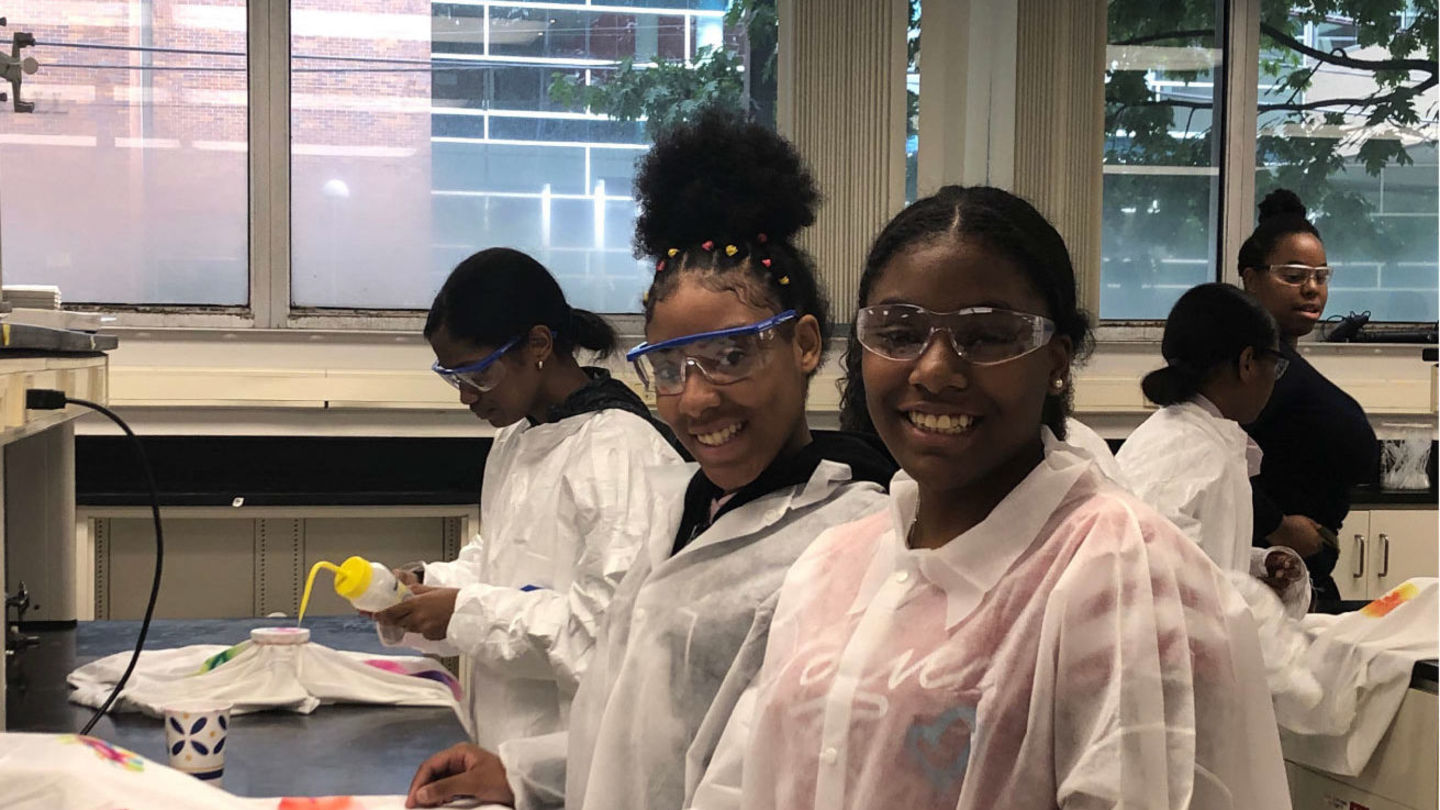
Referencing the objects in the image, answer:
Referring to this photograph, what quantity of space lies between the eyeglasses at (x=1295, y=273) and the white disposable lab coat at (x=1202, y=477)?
2.11 ft

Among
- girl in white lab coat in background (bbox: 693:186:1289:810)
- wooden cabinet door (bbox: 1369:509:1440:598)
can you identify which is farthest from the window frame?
girl in white lab coat in background (bbox: 693:186:1289:810)

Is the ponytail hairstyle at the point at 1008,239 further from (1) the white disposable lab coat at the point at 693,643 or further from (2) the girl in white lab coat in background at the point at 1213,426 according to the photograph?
(2) the girl in white lab coat in background at the point at 1213,426

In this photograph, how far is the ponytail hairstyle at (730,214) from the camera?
140 centimetres

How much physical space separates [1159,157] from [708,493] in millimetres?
3570

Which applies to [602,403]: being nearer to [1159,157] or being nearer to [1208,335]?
[1208,335]

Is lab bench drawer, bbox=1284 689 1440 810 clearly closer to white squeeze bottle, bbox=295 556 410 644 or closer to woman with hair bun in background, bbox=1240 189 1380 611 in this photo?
woman with hair bun in background, bbox=1240 189 1380 611

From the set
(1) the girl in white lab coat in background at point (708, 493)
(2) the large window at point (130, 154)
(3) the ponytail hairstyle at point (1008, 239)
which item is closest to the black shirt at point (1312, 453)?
(1) the girl in white lab coat in background at point (708, 493)

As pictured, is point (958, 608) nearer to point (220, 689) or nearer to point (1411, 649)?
point (220, 689)

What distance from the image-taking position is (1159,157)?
4500 mm

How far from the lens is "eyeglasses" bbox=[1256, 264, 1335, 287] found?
3039 mm

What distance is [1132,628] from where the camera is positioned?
762 millimetres

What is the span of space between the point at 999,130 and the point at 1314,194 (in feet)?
3.88

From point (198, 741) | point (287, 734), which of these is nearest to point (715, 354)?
point (198, 741)

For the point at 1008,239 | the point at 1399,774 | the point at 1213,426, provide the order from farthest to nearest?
the point at 1213,426 < the point at 1399,774 < the point at 1008,239
